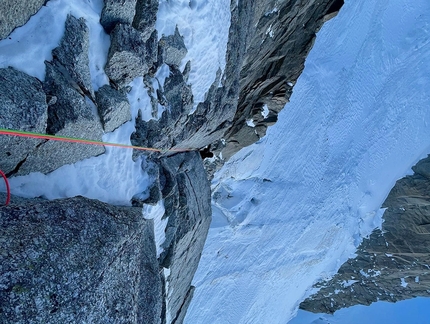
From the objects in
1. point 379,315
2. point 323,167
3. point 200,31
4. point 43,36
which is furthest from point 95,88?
point 379,315

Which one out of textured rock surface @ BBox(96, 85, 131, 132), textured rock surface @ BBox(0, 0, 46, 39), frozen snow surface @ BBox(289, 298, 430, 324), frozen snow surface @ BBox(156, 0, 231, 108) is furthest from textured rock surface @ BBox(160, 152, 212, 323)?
frozen snow surface @ BBox(289, 298, 430, 324)

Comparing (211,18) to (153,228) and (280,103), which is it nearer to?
(153,228)

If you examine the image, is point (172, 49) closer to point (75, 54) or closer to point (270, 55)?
point (75, 54)

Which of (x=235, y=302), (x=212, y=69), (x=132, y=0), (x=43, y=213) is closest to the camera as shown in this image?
(x=43, y=213)

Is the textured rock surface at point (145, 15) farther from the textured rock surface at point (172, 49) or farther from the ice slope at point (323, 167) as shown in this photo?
the ice slope at point (323, 167)

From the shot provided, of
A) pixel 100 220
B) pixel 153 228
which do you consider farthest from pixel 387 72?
pixel 100 220

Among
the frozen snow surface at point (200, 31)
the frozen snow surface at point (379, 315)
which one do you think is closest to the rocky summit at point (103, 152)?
the frozen snow surface at point (200, 31)

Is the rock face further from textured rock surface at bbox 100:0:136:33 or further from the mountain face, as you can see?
textured rock surface at bbox 100:0:136:33
